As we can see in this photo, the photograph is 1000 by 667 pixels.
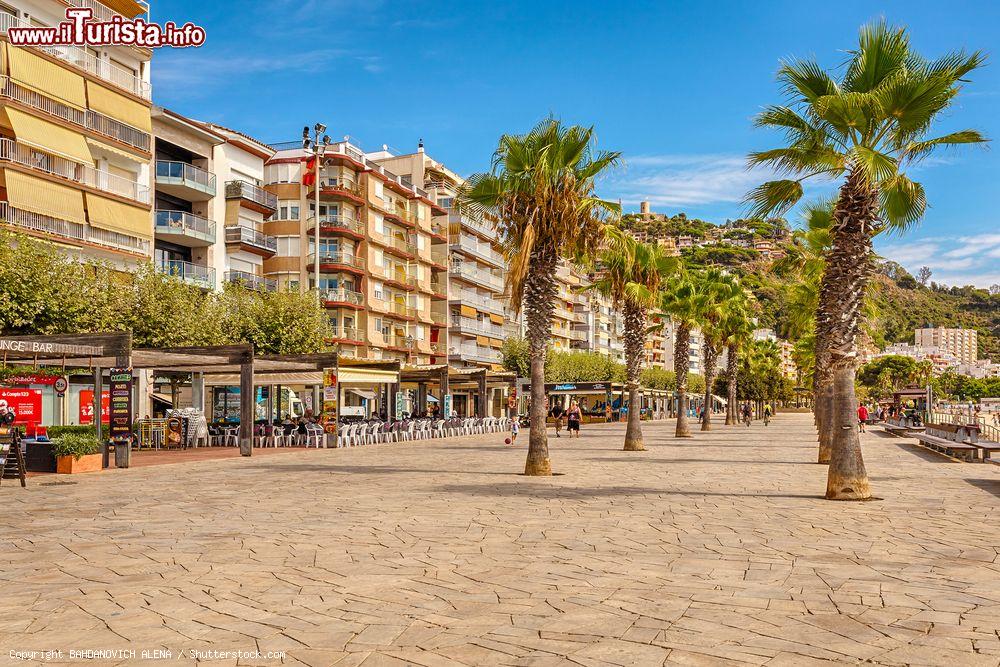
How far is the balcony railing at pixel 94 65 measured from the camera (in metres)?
36.7

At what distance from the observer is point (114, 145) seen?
41531 mm

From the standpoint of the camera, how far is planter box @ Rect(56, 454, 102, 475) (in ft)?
64.4

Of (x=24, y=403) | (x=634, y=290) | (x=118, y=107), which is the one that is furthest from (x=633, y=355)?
(x=118, y=107)

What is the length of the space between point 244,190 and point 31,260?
25.1m

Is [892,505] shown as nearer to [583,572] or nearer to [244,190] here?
[583,572]

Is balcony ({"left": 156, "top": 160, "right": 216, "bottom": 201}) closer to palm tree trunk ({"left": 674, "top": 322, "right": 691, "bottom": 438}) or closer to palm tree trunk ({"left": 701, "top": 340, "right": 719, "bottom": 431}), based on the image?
palm tree trunk ({"left": 674, "top": 322, "right": 691, "bottom": 438})

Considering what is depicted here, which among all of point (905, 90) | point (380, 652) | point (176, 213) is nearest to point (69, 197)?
point (176, 213)

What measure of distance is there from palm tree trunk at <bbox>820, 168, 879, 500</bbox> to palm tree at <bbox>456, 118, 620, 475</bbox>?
600cm

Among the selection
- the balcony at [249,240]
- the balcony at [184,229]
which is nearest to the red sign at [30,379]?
the balcony at [184,229]

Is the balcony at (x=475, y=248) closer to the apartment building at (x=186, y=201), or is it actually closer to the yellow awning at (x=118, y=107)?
the apartment building at (x=186, y=201)

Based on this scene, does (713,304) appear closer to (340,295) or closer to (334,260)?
(340,295)

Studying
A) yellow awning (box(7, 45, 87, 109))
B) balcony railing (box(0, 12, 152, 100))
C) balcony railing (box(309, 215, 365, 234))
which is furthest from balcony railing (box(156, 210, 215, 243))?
balcony railing (box(309, 215, 365, 234))

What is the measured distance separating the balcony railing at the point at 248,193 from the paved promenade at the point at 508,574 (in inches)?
1459

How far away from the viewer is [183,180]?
152 feet
